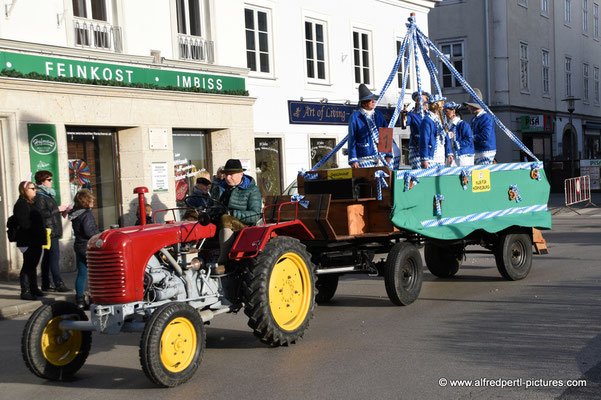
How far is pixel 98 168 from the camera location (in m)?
14.9

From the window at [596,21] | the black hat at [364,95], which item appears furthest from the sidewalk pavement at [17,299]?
the window at [596,21]

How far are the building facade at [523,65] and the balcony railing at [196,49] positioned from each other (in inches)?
707

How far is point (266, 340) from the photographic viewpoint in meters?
6.79

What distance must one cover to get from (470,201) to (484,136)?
194 centimetres

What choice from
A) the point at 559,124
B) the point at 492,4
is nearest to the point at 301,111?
the point at 492,4

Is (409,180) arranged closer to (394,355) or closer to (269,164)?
(394,355)

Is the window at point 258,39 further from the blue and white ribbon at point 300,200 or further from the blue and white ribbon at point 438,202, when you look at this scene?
the blue and white ribbon at point 300,200

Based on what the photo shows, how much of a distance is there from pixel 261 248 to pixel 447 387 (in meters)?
2.19

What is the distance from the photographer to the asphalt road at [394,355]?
556cm

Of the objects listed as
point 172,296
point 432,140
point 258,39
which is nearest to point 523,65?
point 258,39

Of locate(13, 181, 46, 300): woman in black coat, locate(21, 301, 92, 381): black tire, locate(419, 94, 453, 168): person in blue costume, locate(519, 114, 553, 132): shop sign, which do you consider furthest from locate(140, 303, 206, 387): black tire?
locate(519, 114, 553, 132): shop sign

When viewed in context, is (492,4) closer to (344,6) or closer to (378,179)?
(344,6)

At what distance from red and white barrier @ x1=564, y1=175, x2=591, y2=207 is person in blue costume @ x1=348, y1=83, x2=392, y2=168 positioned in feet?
51.5

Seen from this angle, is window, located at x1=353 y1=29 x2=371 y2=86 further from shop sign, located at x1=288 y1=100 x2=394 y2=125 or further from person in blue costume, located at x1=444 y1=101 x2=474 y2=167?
person in blue costume, located at x1=444 y1=101 x2=474 y2=167
